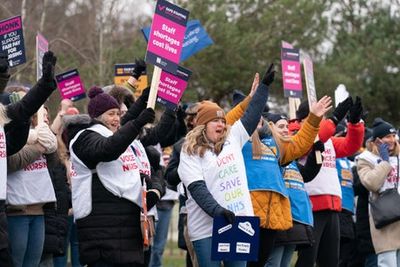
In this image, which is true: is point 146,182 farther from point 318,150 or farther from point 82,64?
point 82,64

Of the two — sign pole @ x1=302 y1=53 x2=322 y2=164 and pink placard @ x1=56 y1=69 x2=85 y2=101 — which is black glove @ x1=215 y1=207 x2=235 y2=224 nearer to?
sign pole @ x1=302 y1=53 x2=322 y2=164

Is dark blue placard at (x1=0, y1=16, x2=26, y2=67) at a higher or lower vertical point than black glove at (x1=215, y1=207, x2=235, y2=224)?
higher

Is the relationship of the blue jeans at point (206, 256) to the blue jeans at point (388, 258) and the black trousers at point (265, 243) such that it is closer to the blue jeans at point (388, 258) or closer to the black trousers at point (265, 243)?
the black trousers at point (265, 243)

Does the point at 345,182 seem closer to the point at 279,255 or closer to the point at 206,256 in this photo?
the point at 279,255

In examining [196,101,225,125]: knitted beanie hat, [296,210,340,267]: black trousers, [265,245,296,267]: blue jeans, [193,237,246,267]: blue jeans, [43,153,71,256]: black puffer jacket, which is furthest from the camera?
[296,210,340,267]: black trousers

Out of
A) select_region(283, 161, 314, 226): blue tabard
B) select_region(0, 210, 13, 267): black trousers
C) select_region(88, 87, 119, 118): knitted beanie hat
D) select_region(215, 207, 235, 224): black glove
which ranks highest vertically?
select_region(88, 87, 119, 118): knitted beanie hat

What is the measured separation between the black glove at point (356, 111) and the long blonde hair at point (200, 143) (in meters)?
2.23

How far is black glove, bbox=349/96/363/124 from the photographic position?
1068 centimetres

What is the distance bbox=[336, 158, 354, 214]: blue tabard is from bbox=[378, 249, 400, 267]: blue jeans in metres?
0.87

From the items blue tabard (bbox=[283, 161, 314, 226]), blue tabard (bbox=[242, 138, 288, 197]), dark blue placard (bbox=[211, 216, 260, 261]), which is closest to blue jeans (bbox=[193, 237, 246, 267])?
dark blue placard (bbox=[211, 216, 260, 261])

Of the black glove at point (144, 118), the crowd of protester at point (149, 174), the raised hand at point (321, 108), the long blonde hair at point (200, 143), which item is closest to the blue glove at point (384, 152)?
the crowd of protester at point (149, 174)

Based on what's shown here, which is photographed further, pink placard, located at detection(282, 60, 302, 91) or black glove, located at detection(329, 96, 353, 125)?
pink placard, located at detection(282, 60, 302, 91)

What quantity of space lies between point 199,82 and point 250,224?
1963 centimetres

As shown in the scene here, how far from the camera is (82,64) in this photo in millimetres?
24172
